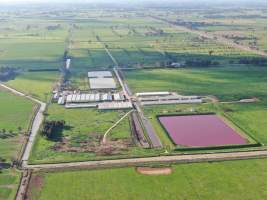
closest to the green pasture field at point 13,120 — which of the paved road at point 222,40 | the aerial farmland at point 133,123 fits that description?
the aerial farmland at point 133,123

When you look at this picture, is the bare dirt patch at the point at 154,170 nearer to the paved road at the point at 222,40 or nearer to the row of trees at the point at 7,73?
the row of trees at the point at 7,73

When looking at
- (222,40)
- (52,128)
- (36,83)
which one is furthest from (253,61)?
(52,128)

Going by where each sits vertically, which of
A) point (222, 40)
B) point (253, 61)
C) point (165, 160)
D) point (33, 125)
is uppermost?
point (222, 40)

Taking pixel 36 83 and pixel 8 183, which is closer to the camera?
pixel 8 183

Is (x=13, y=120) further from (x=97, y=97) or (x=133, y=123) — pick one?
(x=133, y=123)

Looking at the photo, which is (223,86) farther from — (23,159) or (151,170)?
(23,159)

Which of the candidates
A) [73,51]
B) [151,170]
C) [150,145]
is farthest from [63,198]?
[73,51]
